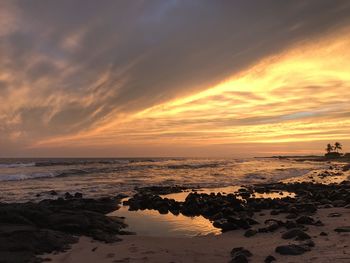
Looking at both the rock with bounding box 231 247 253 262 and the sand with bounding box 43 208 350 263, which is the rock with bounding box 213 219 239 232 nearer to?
Result: the sand with bounding box 43 208 350 263

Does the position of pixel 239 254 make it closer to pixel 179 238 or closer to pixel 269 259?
pixel 269 259

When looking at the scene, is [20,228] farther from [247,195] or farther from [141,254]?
[247,195]

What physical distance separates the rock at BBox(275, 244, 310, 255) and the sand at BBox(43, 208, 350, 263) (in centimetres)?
17

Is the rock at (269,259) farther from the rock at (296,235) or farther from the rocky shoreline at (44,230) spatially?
the rocky shoreline at (44,230)

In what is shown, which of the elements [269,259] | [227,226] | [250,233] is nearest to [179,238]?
[227,226]

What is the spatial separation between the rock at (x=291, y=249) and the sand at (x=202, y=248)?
17cm

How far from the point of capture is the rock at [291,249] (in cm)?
903

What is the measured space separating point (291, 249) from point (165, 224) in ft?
22.3

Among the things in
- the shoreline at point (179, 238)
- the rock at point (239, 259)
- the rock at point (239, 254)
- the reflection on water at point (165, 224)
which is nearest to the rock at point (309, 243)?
the shoreline at point (179, 238)

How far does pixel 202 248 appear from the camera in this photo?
10.6m

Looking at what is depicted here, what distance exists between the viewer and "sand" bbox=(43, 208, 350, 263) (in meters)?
8.94

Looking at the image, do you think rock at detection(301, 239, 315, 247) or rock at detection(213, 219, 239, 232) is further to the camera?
rock at detection(213, 219, 239, 232)

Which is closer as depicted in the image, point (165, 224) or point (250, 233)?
point (250, 233)

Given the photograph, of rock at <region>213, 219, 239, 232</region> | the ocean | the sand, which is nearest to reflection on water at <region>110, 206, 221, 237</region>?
rock at <region>213, 219, 239, 232</region>
